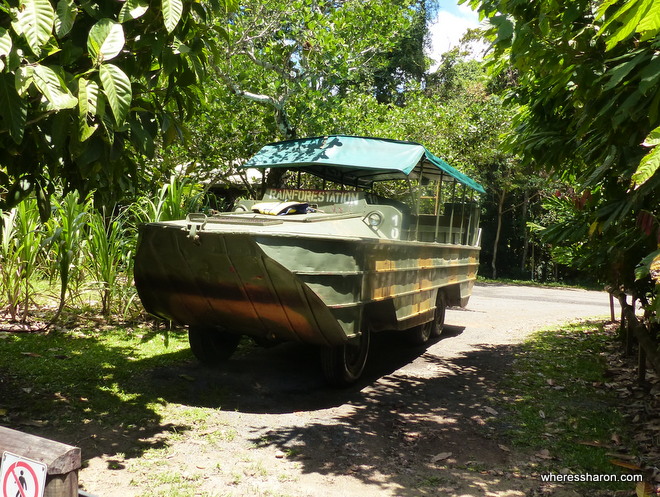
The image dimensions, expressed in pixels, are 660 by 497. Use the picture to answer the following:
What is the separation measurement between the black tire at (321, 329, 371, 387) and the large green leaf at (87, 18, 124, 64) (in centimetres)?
342

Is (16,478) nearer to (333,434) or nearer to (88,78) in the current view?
(88,78)

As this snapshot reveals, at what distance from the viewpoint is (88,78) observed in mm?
2625

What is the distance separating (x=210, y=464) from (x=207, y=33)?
257 centimetres

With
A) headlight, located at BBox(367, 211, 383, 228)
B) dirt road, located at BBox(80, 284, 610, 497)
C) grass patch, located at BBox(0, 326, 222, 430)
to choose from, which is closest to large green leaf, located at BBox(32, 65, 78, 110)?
dirt road, located at BBox(80, 284, 610, 497)

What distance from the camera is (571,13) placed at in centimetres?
312

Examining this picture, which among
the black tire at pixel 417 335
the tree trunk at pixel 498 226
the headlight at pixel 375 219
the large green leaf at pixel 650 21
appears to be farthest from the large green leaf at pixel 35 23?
the tree trunk at pixel 498 226

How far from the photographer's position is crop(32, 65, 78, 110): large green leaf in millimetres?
2051

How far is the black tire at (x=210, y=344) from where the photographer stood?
5.82 m

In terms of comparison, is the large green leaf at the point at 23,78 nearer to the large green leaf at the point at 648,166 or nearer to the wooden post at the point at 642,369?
the large green leaf at the point at 648,166

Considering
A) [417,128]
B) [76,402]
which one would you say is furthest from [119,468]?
[417,128]

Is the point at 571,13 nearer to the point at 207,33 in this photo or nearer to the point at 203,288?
the point at 207,33

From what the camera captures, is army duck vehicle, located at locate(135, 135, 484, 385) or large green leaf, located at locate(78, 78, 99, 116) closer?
large green leaf, located at locate(78, 78, 99, 116)

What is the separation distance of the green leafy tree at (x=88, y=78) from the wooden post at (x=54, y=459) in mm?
1082

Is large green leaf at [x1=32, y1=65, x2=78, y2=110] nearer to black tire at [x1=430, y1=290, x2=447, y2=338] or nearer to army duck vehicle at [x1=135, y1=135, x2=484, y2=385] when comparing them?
army duck vehicle at [x1=135, y1=135, x2=484, y2=385]
